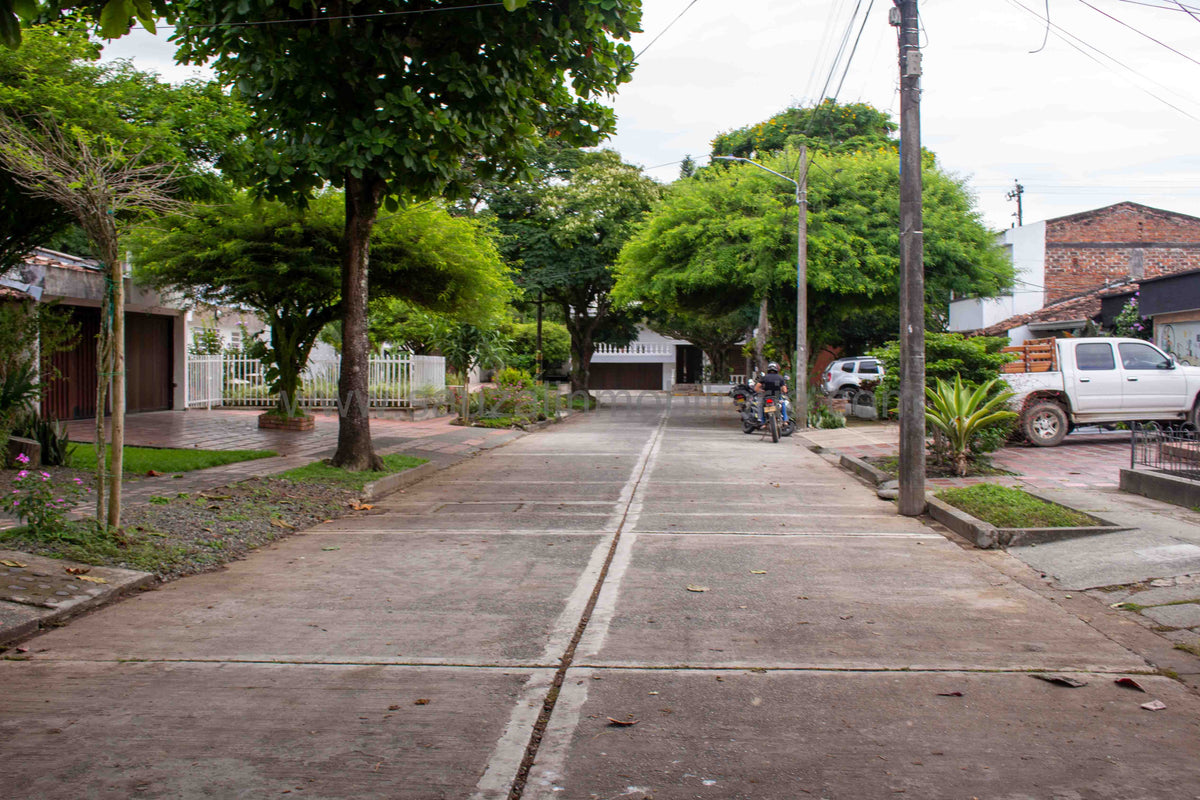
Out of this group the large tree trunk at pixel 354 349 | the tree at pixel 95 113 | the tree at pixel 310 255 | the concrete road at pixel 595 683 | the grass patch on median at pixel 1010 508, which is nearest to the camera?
the concrete road at pixel 595 683

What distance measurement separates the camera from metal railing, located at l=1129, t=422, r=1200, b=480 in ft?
35.2

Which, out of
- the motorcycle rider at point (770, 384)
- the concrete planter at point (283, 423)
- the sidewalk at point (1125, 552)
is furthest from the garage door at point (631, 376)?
the sidewalk at point (1125, 552)

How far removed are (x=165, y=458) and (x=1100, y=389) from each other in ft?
51.5

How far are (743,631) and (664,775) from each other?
2.22 metres

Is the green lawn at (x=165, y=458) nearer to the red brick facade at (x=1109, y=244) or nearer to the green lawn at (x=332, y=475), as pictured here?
the green lawn at (x=332, y=475)

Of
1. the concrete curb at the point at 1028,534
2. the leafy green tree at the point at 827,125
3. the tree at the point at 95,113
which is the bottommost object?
the concrete curb at the point at 1028,534

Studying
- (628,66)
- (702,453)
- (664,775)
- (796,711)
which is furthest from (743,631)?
(702,453)

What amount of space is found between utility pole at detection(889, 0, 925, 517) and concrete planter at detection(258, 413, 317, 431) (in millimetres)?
13850

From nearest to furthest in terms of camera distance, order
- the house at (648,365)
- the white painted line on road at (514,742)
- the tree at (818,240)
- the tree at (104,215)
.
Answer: the white painted line on road at (514,742) < the tree at (104,215) < the tree at (818,240) < the house at (648,365)

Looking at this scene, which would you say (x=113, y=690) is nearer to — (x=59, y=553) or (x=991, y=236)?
(x=59, y=553)

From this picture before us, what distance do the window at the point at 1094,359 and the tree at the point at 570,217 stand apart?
795 inches

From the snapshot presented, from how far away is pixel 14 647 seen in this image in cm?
562

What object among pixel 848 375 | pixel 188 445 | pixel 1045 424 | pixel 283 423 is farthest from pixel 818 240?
pixel 188 445

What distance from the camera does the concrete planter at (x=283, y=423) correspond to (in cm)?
2064
